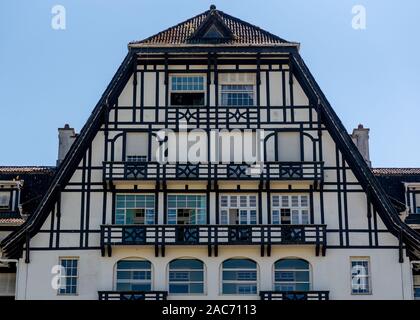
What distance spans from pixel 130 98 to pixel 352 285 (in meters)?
14.3

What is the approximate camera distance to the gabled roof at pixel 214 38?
48.0 m

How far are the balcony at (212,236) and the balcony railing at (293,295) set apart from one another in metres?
2.03

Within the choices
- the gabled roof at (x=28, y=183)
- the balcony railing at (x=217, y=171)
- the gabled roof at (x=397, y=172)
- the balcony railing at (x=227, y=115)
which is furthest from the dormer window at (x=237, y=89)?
the gabled roof at (x=28, y=183)

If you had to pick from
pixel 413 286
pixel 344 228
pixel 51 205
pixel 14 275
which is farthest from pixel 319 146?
pixel 14 275

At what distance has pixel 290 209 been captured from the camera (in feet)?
150

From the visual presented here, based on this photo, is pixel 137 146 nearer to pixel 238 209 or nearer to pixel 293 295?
pixel 238 209

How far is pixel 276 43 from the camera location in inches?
1881

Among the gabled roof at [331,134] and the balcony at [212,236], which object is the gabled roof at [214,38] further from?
the balcony at [212,236]

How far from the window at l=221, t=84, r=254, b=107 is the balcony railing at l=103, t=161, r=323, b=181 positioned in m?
3.69

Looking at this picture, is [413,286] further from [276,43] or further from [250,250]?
[276,43]

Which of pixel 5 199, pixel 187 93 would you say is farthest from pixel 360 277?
pixel 5 199
